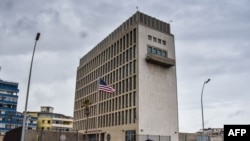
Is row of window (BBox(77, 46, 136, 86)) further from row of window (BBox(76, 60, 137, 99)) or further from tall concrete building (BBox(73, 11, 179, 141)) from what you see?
row of window (BBox(76, 60, 137, 99))

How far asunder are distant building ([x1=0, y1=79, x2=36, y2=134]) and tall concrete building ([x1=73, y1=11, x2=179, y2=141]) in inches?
2354

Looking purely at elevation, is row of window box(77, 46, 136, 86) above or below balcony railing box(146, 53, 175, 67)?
above

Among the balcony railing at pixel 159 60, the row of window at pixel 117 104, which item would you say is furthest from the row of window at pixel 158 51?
the row of window at pixel 117 104

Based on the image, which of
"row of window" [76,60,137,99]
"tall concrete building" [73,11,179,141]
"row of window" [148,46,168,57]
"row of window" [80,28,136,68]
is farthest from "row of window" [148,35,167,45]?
"row of window" [76,60,137,99]

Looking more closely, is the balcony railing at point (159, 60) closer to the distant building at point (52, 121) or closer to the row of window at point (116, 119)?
the row of window at point (116, 119)

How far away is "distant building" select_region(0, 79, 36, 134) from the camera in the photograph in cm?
12788

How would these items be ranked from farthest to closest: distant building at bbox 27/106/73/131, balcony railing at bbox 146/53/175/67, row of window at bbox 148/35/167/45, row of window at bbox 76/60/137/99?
distant building at bbox 27/106/73/131
row of window at bbox 148/35/167/45
row of window at bbox 76/60/137/99
balcony railing at bbox 146/53/175/67

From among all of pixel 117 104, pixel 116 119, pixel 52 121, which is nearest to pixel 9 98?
pixel 52 121

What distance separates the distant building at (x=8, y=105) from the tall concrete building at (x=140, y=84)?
59.8 m

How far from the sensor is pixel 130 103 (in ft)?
229

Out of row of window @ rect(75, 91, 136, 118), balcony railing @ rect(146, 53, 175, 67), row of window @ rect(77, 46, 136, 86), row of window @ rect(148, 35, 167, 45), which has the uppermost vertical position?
row of window @ rect(148, 35, 167, 45)

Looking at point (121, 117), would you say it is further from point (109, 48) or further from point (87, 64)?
point (87, 64)

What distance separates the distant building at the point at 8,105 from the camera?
420 feet

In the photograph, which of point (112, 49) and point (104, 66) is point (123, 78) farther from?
point (104, 66)
